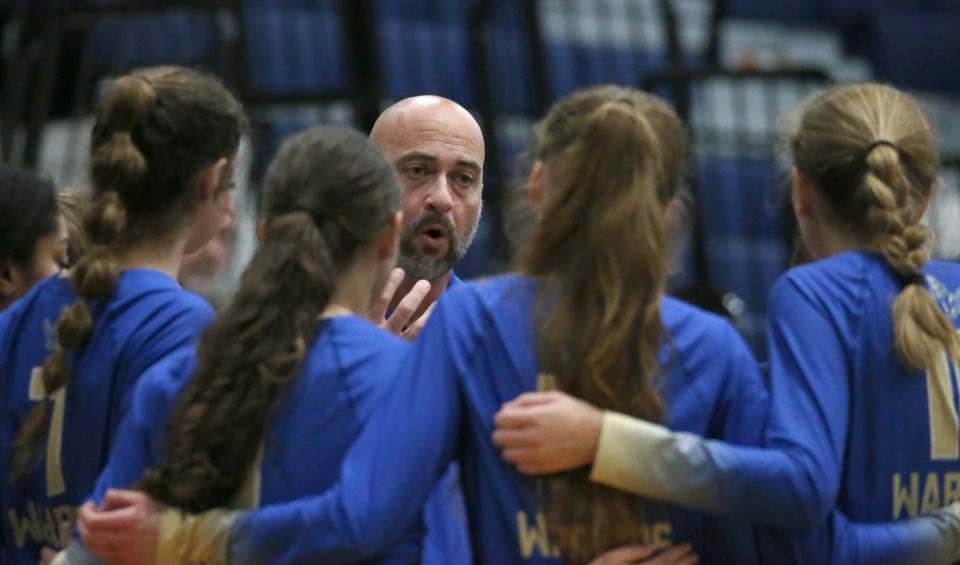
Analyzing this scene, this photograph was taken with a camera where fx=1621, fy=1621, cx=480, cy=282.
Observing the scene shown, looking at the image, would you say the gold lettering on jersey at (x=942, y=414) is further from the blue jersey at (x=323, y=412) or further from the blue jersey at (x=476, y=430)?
the blue jersey at (x=323, y=412)

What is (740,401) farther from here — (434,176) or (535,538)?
(434,176)

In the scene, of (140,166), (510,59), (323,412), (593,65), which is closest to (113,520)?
(323,412)

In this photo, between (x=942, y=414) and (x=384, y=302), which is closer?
(x=942, y=414)

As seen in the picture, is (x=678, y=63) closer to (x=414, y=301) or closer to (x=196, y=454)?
(x=414, y=301)

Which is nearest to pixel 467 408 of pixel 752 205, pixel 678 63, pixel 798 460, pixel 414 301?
pixel 798 460

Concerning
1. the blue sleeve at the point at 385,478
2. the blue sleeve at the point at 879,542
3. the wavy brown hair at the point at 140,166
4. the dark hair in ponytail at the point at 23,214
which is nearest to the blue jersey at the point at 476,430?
the blue sleeve at the point at 385,478

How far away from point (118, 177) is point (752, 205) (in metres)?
5.58

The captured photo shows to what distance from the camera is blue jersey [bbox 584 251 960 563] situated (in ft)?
7.38

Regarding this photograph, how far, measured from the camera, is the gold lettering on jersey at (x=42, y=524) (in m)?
2.60

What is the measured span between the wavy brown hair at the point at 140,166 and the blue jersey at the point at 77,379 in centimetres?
4

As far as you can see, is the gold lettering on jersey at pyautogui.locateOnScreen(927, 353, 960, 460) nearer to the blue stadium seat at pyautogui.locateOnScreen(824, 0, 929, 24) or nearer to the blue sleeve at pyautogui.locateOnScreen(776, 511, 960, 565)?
the blue sleeve at pyautogui.locateOnScreen(776, 511, 960, 565)

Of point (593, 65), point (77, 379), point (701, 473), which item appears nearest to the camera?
point (701, 473)

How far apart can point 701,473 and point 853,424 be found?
1.20ft

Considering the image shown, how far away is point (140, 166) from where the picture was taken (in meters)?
2.47
